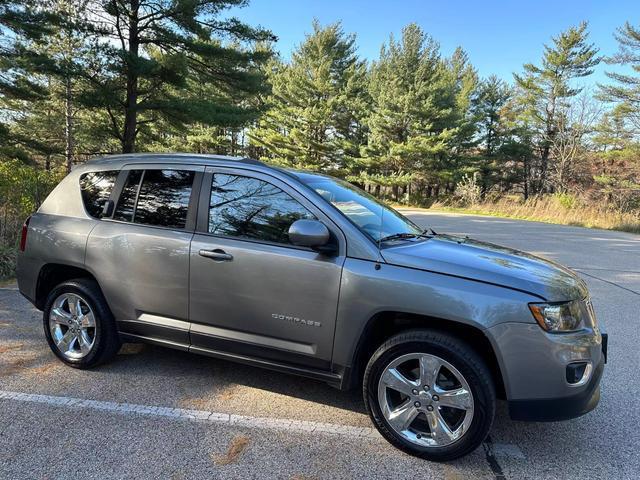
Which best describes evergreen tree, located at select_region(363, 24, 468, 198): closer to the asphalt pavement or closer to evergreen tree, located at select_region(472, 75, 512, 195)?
evergreen tree, located at select_region(472, 75, 512, 195)

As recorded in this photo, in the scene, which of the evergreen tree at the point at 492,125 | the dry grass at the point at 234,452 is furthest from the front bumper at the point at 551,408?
the evergreen tree at the point at 492,125

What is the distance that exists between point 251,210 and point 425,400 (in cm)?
171

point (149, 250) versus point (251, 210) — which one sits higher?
point (251, 210)

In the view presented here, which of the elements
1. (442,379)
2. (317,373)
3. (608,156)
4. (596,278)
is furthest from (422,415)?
(608,156)

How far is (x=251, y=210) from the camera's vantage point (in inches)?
124

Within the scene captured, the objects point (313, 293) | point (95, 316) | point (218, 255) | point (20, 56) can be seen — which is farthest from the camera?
point (20, 56)

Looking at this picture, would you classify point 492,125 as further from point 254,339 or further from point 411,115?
point 254,339

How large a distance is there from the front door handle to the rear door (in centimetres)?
16

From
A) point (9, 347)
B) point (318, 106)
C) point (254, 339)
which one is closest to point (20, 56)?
point (9, 347)

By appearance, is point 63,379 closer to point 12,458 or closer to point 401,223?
point 12,458

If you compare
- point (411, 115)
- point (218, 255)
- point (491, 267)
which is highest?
point (411, 115)

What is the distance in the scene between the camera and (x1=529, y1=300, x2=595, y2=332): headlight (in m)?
2.41

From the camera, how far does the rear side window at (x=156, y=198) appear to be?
3.35 m

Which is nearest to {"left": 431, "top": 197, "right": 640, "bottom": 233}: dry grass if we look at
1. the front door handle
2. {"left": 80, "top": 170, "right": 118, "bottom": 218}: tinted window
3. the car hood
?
the car hood
